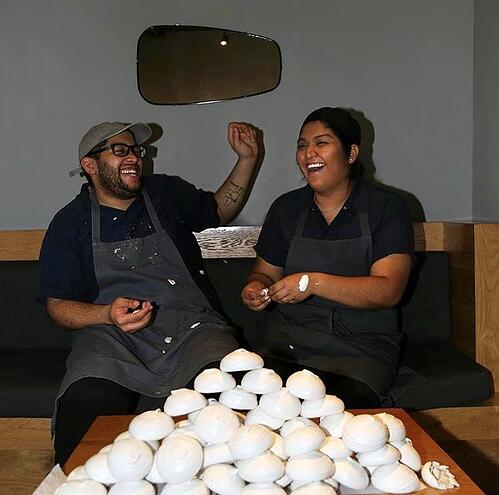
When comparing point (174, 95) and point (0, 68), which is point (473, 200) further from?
point (0, 68)

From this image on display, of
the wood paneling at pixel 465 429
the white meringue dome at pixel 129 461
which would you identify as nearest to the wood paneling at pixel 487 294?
the wood paneling at pixel 465 429

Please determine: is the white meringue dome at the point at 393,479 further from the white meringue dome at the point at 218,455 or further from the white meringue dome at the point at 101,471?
the white meringue dome at the point at 101,471

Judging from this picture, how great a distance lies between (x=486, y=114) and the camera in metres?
3.21

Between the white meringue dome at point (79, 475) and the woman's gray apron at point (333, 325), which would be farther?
the woman's gray apron at point (333, 325)

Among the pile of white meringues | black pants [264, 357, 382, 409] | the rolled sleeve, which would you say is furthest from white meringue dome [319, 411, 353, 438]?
the rolled sleeve

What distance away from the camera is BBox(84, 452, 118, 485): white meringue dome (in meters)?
1.26

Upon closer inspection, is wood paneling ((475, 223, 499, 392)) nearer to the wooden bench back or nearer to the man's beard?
the wooden bench back

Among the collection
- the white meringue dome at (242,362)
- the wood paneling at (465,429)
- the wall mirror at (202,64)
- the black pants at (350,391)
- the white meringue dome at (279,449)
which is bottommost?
the wood paneling at (465,429)

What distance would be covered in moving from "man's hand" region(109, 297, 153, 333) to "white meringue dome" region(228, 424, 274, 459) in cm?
118

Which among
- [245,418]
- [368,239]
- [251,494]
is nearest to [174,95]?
[368,239]

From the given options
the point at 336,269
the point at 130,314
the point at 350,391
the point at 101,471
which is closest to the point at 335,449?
the point at 101,471

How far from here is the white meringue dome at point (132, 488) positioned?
125cm

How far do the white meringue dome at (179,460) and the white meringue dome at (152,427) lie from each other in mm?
60

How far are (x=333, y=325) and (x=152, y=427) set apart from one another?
1349 mm
